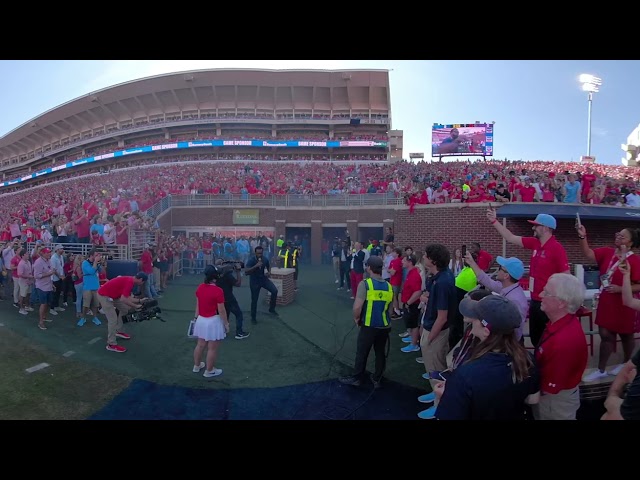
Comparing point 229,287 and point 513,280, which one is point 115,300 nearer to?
point 229,287

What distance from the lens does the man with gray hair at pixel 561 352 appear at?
2.18m

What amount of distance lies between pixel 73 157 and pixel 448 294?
5628 centimetres

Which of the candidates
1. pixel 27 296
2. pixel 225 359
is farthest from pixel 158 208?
pixel 225 359

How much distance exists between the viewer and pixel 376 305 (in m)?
4.48

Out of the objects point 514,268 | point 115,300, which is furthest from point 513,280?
point 115,300

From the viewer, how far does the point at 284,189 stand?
73.2ft

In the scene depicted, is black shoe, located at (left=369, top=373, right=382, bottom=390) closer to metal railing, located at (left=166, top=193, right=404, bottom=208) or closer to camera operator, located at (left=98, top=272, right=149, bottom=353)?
camera operator, located at (left=98, top=272, right=149, bottom=353)

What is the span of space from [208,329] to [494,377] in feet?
13.0

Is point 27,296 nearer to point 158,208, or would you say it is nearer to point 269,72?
point 158,208

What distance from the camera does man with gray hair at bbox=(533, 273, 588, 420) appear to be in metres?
2.18

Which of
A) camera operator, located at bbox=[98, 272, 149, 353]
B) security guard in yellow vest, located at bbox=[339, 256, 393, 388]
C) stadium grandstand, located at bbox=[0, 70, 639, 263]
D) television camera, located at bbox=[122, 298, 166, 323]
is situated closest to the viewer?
security guard in yellow vest, located at bbox=[339, 256, 393, 388]

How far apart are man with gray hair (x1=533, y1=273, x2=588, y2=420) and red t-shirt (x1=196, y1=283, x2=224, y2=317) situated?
12.9ft

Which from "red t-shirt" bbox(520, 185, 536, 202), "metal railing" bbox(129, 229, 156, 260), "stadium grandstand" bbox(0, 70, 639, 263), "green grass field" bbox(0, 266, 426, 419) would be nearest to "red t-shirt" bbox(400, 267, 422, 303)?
"green grass field" bbox(0, 266, 426, 419)

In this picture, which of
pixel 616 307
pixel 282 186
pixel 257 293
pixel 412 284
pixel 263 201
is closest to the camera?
pixel 616 307
